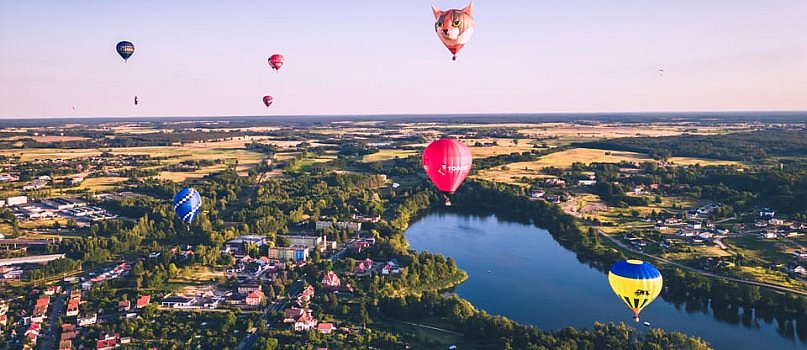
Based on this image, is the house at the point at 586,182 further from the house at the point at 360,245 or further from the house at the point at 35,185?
the house at the point at 35,185

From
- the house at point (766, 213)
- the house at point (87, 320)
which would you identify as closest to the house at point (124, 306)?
the house at point (87, 320)

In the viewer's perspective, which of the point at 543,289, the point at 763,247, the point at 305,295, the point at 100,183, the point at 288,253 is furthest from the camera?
the point at 100,183

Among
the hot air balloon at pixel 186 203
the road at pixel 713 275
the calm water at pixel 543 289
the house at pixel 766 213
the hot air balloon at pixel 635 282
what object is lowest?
the calm water at pixel 543 289

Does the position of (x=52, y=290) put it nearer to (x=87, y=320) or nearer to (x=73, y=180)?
(x=87, y=320)

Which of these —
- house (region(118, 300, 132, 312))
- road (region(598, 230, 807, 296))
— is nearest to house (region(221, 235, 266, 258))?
house (region(118, 300, 132, 312))

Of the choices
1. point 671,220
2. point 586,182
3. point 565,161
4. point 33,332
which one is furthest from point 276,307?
point 565,161

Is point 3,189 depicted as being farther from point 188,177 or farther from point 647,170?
point 647,170
